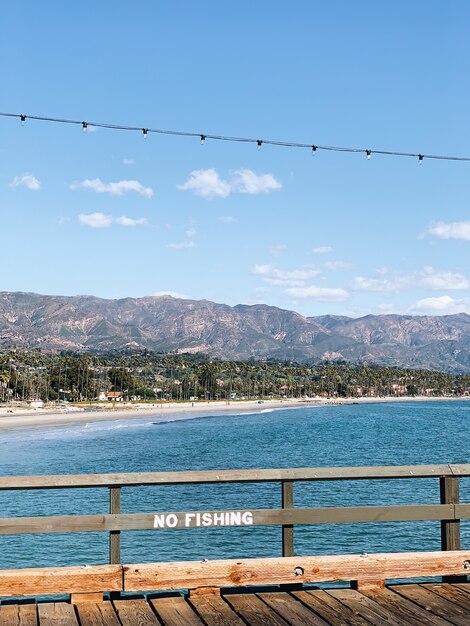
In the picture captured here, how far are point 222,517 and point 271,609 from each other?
2.99 ft

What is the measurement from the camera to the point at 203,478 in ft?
23.0

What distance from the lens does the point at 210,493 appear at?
119 feet

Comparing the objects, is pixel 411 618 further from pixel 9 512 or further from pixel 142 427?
pixel 142 427

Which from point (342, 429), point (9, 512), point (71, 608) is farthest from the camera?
point (342, 429)

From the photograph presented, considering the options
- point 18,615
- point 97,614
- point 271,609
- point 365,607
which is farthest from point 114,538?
point 365,607

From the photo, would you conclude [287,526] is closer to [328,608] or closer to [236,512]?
[236,512]

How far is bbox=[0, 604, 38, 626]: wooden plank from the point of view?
19.7ft

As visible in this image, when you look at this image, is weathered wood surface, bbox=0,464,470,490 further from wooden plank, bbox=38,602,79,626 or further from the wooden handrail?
wooden plank, bbox=38,602,79,626

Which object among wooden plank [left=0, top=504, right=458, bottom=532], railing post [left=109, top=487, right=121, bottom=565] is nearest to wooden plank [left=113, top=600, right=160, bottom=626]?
railing post [left=109, top=487, right=121, bottom=565]

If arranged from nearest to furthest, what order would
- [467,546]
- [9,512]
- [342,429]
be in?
[467,546]
[9,512]
[342,429]

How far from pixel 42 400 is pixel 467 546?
171 meters

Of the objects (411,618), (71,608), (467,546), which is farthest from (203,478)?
(467,546)

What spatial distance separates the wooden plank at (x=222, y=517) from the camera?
6.56 metres

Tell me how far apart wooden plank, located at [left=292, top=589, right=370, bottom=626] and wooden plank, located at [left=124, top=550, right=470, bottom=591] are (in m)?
0.14
